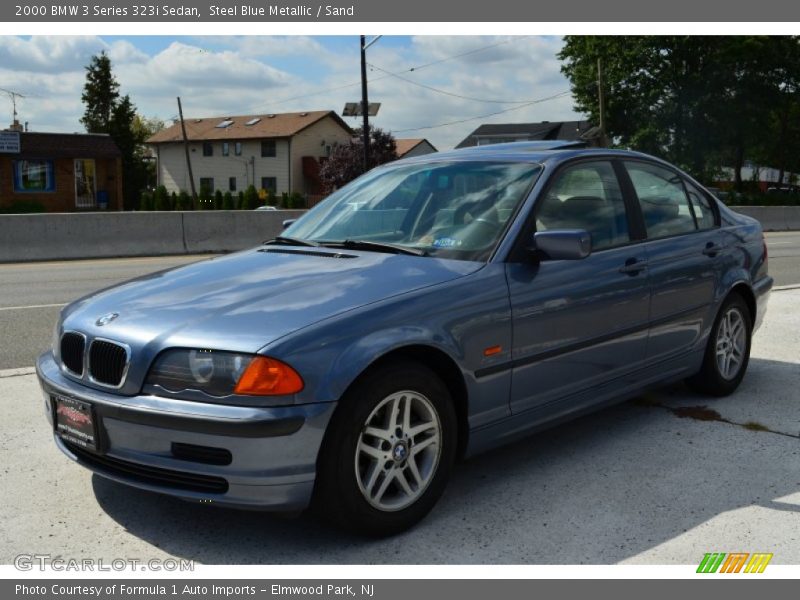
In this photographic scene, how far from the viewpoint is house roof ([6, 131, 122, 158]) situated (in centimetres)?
4369

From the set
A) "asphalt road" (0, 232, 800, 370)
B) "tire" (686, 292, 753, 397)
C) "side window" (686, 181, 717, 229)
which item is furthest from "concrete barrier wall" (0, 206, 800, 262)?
"tire" (686, 292, 753, 397)

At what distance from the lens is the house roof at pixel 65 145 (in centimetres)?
4369

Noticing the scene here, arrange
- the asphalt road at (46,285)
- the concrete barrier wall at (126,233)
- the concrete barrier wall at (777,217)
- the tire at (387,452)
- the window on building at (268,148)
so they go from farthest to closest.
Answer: the window on building at (268,148)
the concrete barrier wall at (777,217)
the concrete barrier wall at (126,233)
the asphalt road at (46,285)
the tire at (387,452)

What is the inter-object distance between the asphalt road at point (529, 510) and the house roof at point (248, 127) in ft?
232

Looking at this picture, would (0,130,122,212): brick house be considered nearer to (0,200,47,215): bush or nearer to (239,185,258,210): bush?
(0,200,47,215): bush

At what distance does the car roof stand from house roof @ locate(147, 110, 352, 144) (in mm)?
69947

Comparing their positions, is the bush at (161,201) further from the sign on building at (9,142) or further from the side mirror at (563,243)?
the side mirror at (563,243)

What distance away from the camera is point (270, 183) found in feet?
248

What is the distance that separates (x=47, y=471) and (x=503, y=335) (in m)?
2.32

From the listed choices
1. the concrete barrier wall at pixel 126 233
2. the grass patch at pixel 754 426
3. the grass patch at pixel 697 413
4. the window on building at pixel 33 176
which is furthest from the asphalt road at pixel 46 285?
the window on building at pixel 33 176

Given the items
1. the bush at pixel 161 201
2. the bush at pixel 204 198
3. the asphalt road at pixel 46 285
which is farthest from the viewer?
the bush at pixel 204 198

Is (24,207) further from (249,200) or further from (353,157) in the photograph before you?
(353,157)

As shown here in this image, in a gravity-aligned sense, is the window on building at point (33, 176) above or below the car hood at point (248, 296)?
above

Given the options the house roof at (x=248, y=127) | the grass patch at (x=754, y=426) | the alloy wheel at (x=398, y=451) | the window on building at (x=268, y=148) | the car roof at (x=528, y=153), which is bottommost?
the grass patch at (x=754, y=426)
